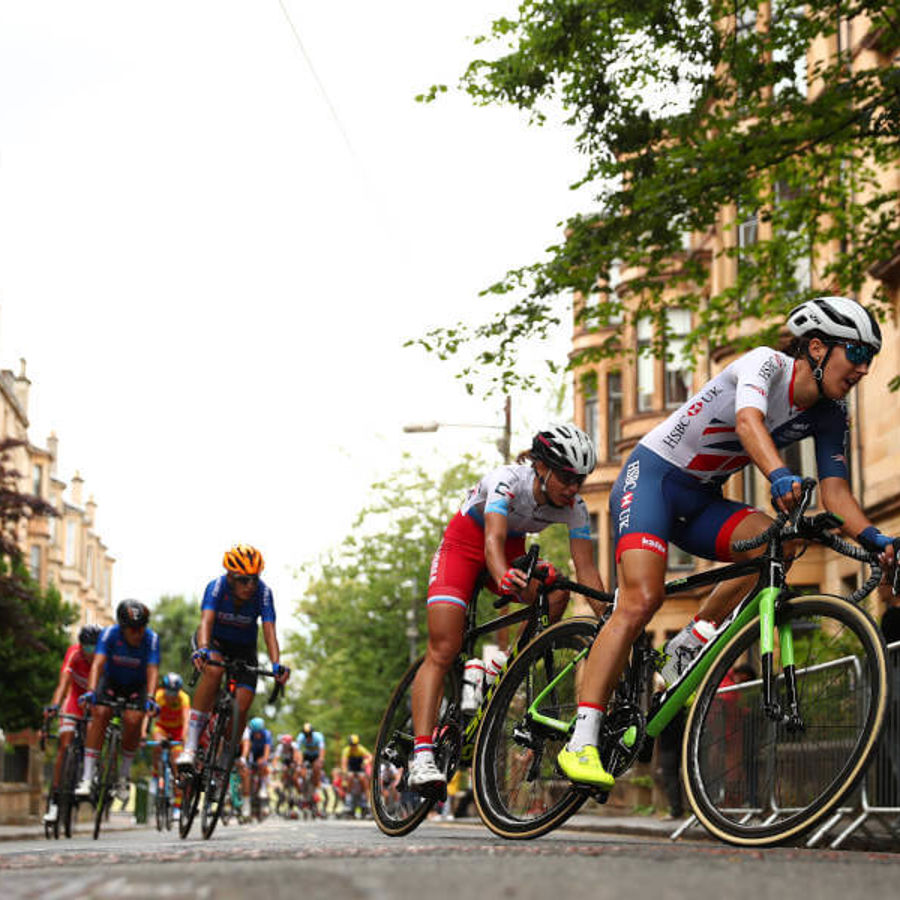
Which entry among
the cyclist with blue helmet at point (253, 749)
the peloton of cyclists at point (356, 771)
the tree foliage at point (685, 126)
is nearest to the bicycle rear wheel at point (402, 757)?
the tree foliage at point (685, 126)

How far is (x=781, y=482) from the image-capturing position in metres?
5.93

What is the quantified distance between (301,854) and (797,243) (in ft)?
51.3

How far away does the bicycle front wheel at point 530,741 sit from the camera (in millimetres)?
7023

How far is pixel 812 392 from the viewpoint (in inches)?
256

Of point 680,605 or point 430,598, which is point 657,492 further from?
point 680,605

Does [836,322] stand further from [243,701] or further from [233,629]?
[243,701]

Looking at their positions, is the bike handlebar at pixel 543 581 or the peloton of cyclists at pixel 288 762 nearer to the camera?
the bike handlebar at pixel 543 581

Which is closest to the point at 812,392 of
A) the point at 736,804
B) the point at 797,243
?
the point at 736,804

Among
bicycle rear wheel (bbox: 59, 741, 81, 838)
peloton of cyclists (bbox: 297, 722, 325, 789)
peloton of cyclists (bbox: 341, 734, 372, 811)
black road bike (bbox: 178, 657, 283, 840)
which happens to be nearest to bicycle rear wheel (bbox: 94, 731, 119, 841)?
bicycle rear wheel (bbox: 59, 741, 81, 838)

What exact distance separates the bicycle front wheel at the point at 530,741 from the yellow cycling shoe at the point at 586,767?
34cm

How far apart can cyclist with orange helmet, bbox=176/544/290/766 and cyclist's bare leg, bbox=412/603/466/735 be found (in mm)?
3235

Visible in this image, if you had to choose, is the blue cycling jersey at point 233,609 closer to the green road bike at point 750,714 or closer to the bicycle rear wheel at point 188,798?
the bicycle rear wheel at point 188,798

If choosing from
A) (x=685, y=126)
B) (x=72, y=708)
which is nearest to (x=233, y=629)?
(x=72, y=708)

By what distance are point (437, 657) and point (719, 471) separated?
2204mm
